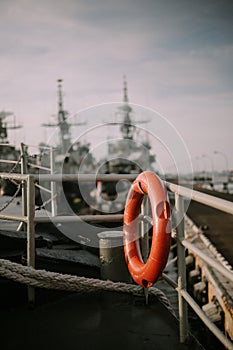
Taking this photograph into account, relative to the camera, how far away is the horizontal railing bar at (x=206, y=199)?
1725 millimetres

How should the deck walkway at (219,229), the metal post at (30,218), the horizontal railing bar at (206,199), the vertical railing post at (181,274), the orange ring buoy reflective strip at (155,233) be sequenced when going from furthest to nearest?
the deck walkway at (219,229)
the metal post at (30,218)
the vertical railing post at (181,274)
the orange ring buoy reflective strip at (155,233)
the horizontal railing bar at (206,199)

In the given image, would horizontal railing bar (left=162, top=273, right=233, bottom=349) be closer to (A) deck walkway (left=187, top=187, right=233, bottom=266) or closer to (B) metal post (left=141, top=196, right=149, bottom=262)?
(B) metal post (left=141, top=196, right=149, bottom=262)

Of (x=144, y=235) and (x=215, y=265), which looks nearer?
(x=215, y=265)

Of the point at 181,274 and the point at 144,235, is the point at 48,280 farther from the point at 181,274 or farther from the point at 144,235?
the point at 181,274

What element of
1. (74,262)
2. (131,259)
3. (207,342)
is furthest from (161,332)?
(207,342)

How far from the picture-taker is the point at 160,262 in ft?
7.62

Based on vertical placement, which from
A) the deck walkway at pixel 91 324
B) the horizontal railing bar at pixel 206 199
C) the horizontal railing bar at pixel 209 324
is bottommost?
the deck walkway at pixel 91 324

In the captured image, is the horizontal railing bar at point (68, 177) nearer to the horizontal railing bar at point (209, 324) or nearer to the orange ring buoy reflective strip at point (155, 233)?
the orange ring buoy reflective strip at point (155, 233)

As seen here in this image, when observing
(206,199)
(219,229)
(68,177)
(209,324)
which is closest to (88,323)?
(209,324)

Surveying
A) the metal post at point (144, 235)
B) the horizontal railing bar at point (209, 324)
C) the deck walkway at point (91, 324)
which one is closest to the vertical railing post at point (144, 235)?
the metal post at point (144, 235)

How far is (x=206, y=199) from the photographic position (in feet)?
6.64

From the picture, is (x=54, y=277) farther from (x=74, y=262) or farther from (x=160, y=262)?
(x=160, y=262)

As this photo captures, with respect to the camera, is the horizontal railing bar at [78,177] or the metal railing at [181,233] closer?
the metal railing at [181,233]

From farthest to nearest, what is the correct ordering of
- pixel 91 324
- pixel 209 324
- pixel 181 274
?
pixel 91 324, pixel 181 274, pixel 209 324
